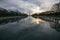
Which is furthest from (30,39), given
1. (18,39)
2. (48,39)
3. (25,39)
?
(48,39)

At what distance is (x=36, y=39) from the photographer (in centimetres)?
1167

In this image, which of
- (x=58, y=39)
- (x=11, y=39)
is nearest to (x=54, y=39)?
(x=58, y=39)

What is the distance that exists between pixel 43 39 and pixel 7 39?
431 cm

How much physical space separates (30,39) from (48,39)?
216 cm

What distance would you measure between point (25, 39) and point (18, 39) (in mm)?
838

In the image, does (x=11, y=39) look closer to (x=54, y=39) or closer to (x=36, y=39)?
(x=36, y=39)

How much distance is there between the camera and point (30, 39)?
1161cm

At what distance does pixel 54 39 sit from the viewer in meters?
11.5

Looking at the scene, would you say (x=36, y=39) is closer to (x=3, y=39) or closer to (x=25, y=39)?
(x=25, y=39)

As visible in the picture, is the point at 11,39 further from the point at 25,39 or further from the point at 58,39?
the point at 58,39

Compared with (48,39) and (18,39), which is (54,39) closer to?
(48,39)

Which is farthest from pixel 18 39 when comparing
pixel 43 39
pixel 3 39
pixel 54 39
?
pixel 54 39

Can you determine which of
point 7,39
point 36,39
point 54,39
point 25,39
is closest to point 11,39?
point 7,39

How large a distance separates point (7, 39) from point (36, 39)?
3.48 m
